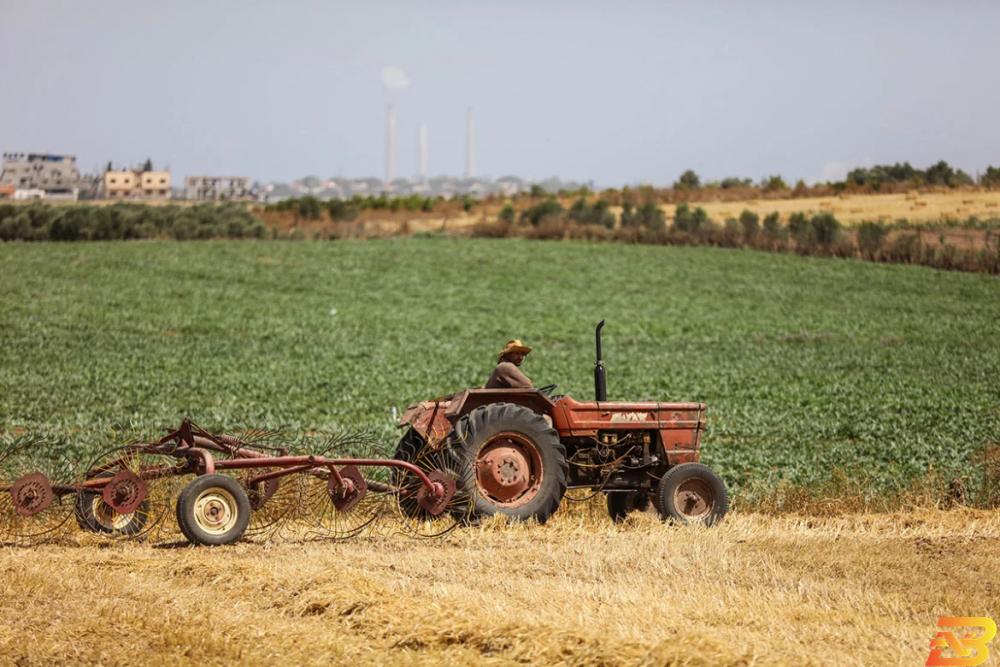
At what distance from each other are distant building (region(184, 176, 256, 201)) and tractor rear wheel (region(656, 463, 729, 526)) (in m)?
69.6

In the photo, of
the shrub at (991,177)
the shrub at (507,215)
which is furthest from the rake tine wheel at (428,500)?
the shrub at (507,215)

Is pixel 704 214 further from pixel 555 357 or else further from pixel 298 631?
pixel 298 631

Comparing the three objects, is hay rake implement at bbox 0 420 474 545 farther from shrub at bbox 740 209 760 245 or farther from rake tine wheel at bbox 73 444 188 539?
shrub at bbox 740 209 760 245

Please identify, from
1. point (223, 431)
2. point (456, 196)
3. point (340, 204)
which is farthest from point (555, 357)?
point (456, 196)

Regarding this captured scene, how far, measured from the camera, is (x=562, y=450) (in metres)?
11.1

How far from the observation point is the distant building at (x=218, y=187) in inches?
3236

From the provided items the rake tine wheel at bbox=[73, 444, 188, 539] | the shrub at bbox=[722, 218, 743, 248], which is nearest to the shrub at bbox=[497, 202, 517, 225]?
the shrub at bbox=[722, 218, 743, 248]

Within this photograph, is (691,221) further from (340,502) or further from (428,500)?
(340,502)

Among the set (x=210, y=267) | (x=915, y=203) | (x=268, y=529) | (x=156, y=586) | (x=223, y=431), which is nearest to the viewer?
(x=156, y=586)

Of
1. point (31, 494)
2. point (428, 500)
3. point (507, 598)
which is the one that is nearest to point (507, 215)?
point (428, 500)

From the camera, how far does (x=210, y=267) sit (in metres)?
46.9

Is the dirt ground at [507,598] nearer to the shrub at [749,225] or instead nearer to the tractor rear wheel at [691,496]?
the tractor rear wheel at [691,496]

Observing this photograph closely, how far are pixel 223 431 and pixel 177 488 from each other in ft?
20.9

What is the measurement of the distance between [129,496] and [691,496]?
16.2 ft
